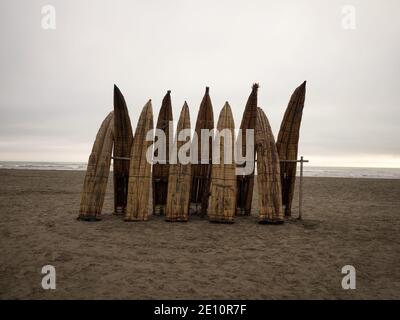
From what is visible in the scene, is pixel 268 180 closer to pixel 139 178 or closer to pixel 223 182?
pixel 223 182

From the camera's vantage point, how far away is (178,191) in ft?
26.2

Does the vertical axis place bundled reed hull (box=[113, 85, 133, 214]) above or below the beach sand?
above

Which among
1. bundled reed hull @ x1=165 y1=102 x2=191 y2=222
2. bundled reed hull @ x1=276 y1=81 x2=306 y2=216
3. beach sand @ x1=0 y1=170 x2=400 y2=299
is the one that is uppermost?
bundled reed hull @ x1=276 y1=81 x2=306 y2=216

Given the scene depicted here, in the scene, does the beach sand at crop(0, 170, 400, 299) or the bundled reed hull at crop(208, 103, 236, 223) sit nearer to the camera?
the beach sand at crop(0, 170, 400, 299)

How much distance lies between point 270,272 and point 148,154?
465cm

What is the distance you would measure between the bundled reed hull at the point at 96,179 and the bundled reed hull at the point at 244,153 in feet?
11.9

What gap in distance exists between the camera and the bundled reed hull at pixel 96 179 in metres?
7.88

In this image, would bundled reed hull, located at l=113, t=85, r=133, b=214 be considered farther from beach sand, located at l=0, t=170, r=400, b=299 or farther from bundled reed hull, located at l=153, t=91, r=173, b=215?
bundled reed hull, located at l=153, t=91, r=173, b=215

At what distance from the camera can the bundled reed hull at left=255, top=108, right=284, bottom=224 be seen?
7.83 m

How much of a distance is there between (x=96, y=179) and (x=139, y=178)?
112cm

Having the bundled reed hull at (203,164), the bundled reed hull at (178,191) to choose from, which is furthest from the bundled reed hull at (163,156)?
the bundled reed hull at (203,164)

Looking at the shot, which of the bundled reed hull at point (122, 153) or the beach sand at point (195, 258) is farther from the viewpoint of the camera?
the bundled reed hull at point (122, 153)

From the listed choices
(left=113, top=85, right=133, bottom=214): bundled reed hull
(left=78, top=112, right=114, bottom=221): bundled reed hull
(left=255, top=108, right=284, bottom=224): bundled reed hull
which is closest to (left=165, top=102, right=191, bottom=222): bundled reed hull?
(left=113, top=85, right=133, bottom=214): bundled reed hull

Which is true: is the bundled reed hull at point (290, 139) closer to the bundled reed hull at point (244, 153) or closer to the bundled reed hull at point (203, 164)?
the bundled reed hull at point (244, 153)
